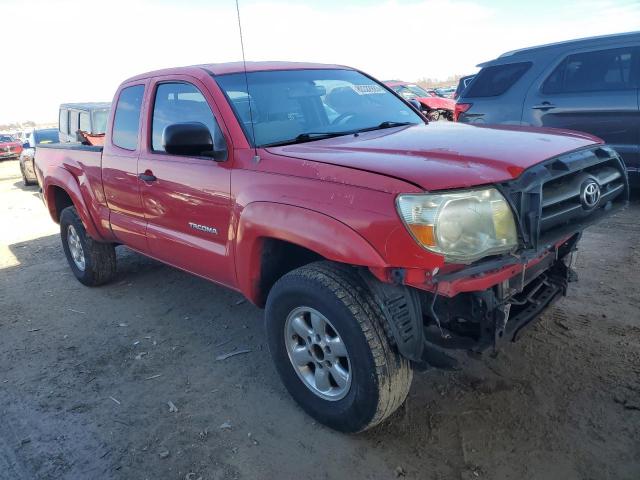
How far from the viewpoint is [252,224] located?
280cm

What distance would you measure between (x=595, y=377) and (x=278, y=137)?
2280 millimetres

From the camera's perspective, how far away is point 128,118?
13.8ft

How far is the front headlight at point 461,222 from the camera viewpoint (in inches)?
85.0

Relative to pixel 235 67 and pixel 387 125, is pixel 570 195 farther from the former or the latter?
pixel 235 67

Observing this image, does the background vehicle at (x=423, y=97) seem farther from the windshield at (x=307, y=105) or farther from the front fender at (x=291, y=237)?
the front fender at (x=291, y=237)

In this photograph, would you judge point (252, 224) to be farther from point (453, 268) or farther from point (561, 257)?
point (561, 257)

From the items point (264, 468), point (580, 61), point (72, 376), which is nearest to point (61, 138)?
point (72, 376)

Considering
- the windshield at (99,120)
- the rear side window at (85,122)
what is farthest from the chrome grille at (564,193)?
the rear side window at (85,122)

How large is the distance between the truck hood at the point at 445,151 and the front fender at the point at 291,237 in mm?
295

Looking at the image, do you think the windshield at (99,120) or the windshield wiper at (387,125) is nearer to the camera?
the windshield wiper at (387,125)

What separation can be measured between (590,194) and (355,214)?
122cm

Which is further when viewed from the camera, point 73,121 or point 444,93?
point 444,93

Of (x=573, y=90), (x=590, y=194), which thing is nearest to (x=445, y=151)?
(x=590, y=194)

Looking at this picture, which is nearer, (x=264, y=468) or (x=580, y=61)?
(x=264, y=468)
